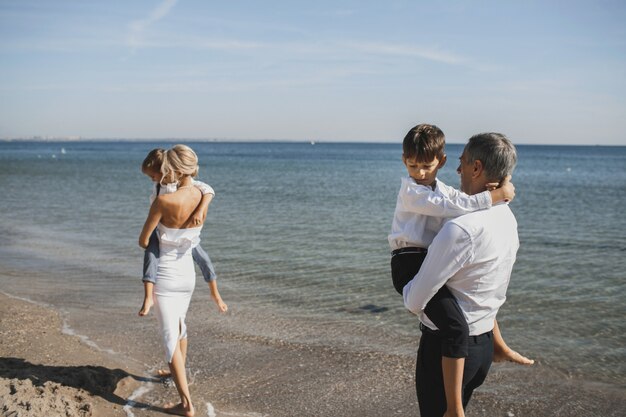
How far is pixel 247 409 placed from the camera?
4.56 meters

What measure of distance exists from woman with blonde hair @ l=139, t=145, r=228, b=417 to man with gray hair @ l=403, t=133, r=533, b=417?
2.16 metres

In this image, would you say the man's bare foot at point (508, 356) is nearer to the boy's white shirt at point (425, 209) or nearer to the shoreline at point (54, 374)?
the boy's white shirt at point (425, 209)

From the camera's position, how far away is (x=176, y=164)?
4.05m

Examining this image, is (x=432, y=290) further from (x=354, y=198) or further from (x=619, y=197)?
(x=619, y=197)

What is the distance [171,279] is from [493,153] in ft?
9.01

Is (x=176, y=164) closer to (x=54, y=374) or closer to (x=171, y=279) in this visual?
(x=171, y=279)

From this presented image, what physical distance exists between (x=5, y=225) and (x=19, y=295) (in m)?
8.11

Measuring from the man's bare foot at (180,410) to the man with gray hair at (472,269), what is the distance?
2327mm

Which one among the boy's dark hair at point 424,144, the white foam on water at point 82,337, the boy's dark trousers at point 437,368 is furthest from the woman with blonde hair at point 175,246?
the boy's dark trousers at point 437,368

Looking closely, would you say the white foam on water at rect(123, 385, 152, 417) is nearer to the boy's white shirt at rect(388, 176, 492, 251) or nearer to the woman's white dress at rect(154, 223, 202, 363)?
the woman's white dress at rect(154, 223, 202, 363)

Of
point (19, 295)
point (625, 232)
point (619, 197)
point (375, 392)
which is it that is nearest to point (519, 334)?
point (375, 392)

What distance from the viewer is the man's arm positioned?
233cm

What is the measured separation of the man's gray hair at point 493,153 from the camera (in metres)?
2.42

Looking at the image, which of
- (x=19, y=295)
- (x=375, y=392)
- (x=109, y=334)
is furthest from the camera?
(x=19, y=295)
